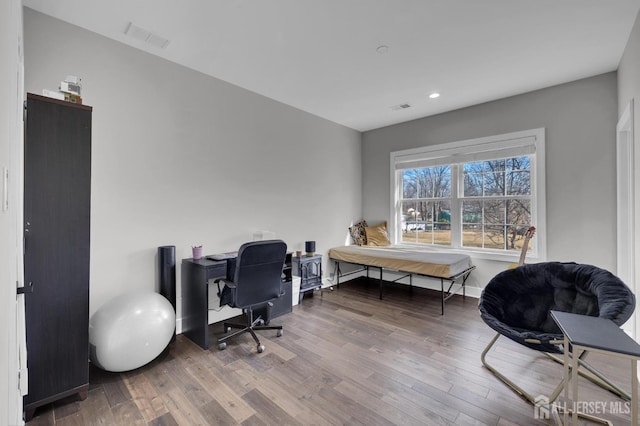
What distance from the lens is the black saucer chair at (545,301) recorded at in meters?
1.81

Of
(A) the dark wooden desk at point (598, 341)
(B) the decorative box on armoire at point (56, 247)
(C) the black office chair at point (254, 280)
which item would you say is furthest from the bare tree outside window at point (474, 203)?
(B) the decorative box on armoire at point (56, 247)

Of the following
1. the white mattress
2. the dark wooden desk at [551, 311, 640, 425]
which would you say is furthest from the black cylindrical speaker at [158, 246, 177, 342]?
the dark wooden desk at [551, 311, 640, 425]

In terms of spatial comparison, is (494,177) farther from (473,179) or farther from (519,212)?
(519,212)

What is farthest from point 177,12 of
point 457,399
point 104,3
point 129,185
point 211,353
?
point 457,399

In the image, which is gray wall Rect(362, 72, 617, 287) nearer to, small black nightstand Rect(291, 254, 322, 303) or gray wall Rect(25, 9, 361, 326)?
small black nightstand Rect(291, 254, 322, 303)

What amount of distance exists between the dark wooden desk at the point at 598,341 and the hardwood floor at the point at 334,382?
2.13 feet

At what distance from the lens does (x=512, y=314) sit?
2307 mm

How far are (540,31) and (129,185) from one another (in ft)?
12.4

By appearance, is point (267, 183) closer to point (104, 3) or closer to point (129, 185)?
point (129, 185)

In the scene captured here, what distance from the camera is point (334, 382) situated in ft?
6.99

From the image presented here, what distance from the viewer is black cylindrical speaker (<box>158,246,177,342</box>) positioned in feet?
9.01

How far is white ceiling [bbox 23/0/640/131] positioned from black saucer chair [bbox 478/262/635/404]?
1947 mm

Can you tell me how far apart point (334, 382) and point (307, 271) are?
193 cm

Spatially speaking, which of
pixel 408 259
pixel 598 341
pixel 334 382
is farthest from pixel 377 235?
pixel 598 341
